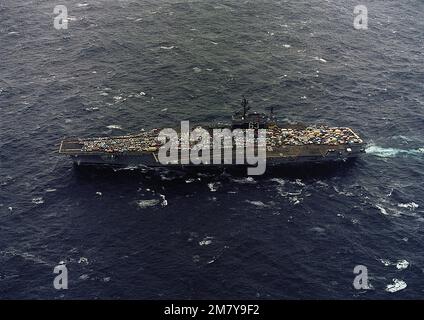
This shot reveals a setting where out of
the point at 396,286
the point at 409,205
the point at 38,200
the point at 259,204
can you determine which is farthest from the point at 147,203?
the point at 409,205

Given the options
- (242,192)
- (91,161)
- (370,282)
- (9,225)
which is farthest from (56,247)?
(370,282)

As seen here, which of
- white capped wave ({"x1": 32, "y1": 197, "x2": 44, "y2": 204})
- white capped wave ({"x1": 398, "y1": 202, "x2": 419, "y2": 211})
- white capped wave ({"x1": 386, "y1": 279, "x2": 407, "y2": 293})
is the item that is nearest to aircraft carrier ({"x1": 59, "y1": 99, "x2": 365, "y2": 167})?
white capped wave ({"x1": 32, "y1": 197, "x2": 44, "y2": 204})

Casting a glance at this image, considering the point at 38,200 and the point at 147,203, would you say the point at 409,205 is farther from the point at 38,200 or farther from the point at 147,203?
the point at 38,200

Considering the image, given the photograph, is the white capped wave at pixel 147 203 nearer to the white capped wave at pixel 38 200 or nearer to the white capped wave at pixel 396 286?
the white capped wave at pixel 38 200

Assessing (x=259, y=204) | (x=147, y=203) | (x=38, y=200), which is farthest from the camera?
(x=38, y=200)

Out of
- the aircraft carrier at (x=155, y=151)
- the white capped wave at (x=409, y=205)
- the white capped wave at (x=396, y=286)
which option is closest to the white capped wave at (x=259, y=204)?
the aircraft carrier at (x=155, y=151)

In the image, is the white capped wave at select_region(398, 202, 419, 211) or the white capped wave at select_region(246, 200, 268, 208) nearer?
the white capped wave at select_region(246, 200, 268, 208)

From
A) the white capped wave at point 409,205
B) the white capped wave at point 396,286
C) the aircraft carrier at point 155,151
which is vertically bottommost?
the white capped wave at point 396,286

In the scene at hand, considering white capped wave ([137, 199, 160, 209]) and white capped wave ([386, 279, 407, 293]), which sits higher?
white capped wave ([137, 199, 160, 209])

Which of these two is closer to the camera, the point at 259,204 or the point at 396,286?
the point at 396,286

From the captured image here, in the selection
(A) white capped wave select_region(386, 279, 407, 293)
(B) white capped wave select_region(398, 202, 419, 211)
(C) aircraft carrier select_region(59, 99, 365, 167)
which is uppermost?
(C) aircraft carrier select_region(59, 99, 365, 167)

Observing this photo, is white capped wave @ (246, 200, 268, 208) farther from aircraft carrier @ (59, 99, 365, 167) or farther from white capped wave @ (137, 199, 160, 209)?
white capped wave @ (137, 199, 160, 209)
